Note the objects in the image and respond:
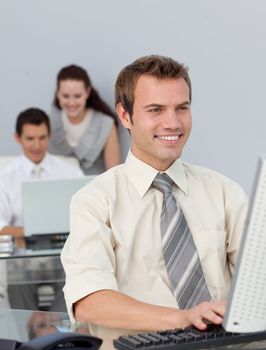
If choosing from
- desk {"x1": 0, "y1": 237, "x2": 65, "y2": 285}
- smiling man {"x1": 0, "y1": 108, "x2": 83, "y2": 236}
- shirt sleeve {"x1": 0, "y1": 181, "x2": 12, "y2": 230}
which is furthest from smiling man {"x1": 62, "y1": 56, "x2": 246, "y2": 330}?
smiling man {"x1": 0, "y1": 108, "x2": 83, "y2": 236}

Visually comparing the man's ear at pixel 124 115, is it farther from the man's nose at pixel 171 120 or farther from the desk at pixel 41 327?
the desk at pixel 41 327

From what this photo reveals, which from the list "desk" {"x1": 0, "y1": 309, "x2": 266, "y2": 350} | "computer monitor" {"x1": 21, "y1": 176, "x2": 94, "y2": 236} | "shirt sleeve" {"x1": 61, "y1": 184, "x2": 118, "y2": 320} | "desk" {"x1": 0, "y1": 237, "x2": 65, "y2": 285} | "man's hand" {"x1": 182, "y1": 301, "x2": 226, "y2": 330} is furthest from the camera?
"computer monitor" {"x1": 21, "y1": 176, "x2": 94, "y2": 236}

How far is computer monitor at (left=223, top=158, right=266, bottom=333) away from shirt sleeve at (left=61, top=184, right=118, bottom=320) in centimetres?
45

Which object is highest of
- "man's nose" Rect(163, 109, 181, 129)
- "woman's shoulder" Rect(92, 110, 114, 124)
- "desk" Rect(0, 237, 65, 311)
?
"man's nose" Rect(163, 109, 181, 129)

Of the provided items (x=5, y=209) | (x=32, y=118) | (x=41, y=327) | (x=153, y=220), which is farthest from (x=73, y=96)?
(x=41, y=327)

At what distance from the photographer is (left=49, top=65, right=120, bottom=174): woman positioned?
22.0ft

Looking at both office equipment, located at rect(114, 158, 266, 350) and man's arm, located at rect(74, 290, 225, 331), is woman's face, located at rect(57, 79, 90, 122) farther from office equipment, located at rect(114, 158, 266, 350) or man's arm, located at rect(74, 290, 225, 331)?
office equipment, located at rect(114, 158, 266, 350)

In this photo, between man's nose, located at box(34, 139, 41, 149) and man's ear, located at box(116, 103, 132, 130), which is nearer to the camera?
man's ear, located at box(116, 103, 132, 130)

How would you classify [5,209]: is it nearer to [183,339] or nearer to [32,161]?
[32,161]

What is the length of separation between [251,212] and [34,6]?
519cm

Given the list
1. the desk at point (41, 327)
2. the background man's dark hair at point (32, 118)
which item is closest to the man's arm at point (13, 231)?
the background man's dark hair at point (32, 118)

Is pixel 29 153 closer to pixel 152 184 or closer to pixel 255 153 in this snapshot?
pixel 255 153

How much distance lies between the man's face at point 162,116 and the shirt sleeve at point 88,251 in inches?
7.4

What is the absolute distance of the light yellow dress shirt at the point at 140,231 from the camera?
7.96 feet
